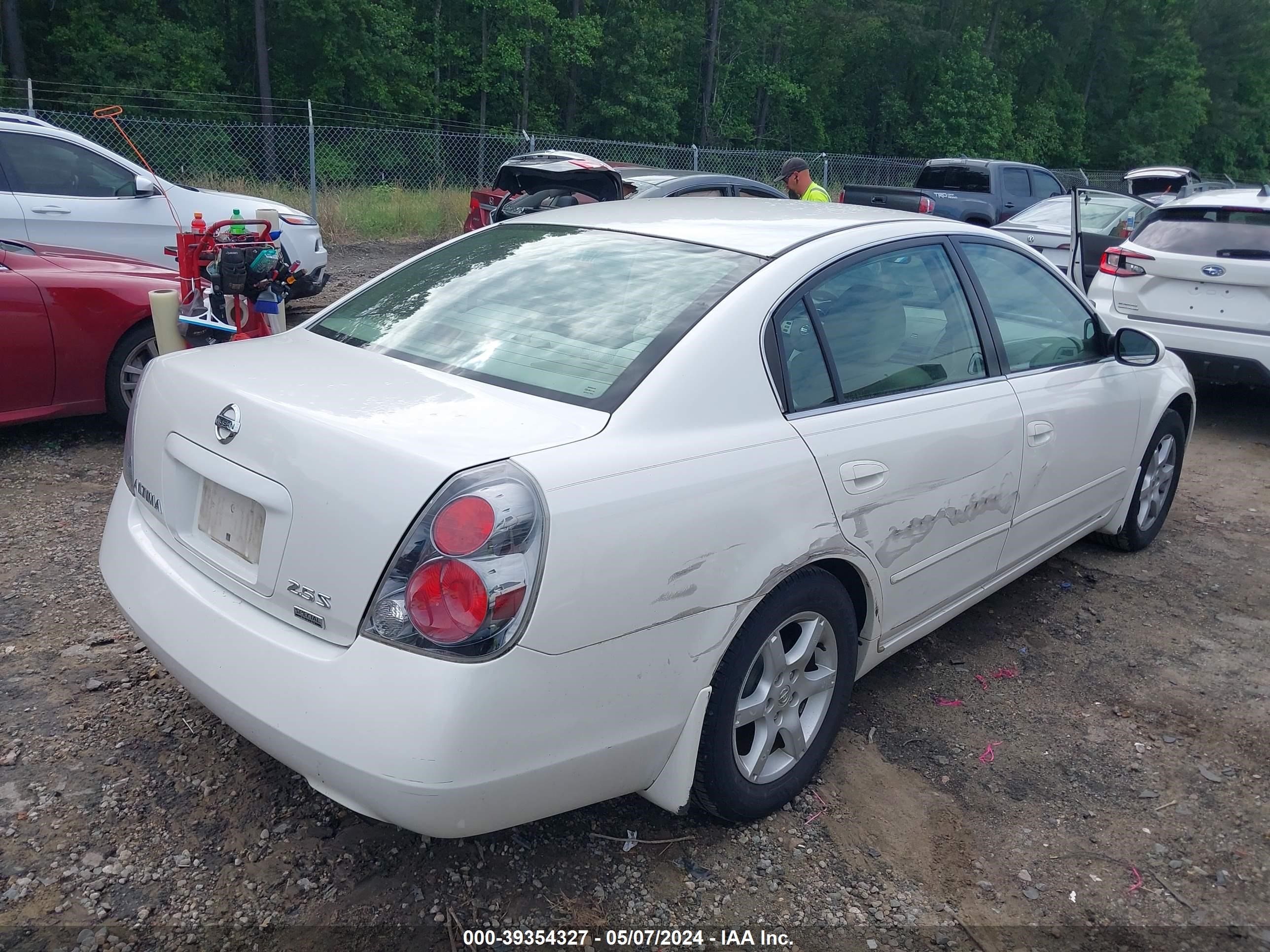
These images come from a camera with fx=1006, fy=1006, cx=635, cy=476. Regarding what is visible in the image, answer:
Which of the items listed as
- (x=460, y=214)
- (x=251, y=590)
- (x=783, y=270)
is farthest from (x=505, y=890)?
(x=460, y=214)

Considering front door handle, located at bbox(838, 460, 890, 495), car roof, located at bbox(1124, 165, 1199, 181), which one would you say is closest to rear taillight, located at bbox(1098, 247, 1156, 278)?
front door handle, located at bbox(838, 460, 890, 495)

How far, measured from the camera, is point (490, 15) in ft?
101

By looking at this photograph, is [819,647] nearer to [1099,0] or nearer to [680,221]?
[680,221]

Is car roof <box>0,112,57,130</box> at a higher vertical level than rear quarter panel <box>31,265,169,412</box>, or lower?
higher

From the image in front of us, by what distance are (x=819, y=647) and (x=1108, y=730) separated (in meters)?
1.29

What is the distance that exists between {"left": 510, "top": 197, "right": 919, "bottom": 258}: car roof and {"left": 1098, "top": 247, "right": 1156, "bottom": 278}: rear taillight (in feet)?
15.2

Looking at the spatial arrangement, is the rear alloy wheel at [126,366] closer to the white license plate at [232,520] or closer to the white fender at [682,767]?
the white license plate at [232,520]

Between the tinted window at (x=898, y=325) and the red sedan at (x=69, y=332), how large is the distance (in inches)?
156

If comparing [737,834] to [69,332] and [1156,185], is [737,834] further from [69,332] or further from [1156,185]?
[1156,185]

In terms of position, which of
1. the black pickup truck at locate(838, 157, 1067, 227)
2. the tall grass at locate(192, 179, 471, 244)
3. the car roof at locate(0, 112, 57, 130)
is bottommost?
the tall grass at locate(192, 179, 471, 244)

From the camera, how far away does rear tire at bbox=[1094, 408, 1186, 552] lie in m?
4.81

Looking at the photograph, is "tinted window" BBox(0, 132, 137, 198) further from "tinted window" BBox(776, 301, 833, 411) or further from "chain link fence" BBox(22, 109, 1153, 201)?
"tinted window" BBox(776, 301, 833, 411)

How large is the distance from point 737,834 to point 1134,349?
2.81m

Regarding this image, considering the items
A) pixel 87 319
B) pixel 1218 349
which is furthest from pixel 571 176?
pixel 1218 349
